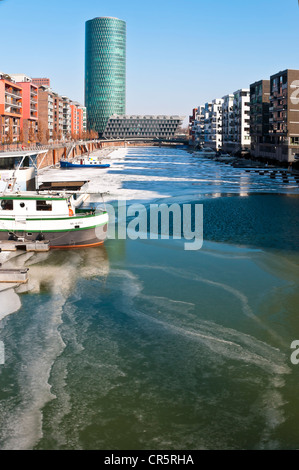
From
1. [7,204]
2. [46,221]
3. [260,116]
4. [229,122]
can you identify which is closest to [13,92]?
[260,116]

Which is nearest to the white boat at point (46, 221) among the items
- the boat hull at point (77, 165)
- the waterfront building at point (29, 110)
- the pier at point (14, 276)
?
the pier at point (14, 276)

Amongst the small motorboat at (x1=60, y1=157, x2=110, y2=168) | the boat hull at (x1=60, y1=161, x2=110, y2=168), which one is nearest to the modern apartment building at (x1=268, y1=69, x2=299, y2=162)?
the small motorboat at (x1=60, y1=157, x2=110, y2=168)

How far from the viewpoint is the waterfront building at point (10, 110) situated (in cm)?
12125

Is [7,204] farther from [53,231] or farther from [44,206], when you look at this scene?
[53,231]

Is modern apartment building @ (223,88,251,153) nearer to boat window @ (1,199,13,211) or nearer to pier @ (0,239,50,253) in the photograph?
boat window @ (1,199,13,211)

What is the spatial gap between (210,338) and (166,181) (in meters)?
63.4

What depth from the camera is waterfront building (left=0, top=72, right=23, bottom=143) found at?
398ft

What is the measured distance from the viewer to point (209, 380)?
15703 mm

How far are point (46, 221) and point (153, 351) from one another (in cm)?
1655

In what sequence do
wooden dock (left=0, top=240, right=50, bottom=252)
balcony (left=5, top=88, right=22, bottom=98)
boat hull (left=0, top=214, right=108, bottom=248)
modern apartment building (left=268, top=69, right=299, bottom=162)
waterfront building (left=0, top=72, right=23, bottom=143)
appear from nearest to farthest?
wooden dock (left=0, top=240, right=50, bottom=252) → boat hull (left=0, top=214, right=108, bottom=248) → modern apartment building (left=268, top=69, right=299, bottom=162) → waterfront building (left=0, top=72, right=23, bottom=143) → balcony (left=5, top=88, right=22, bottom=98)

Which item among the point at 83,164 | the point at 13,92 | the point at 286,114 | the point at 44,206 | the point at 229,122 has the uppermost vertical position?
the point at 13,92

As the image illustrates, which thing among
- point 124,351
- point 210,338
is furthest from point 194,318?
point 124,351

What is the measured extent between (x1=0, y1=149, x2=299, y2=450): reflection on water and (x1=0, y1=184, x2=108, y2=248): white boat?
127 centimetres

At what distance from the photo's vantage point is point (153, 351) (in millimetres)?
17688
